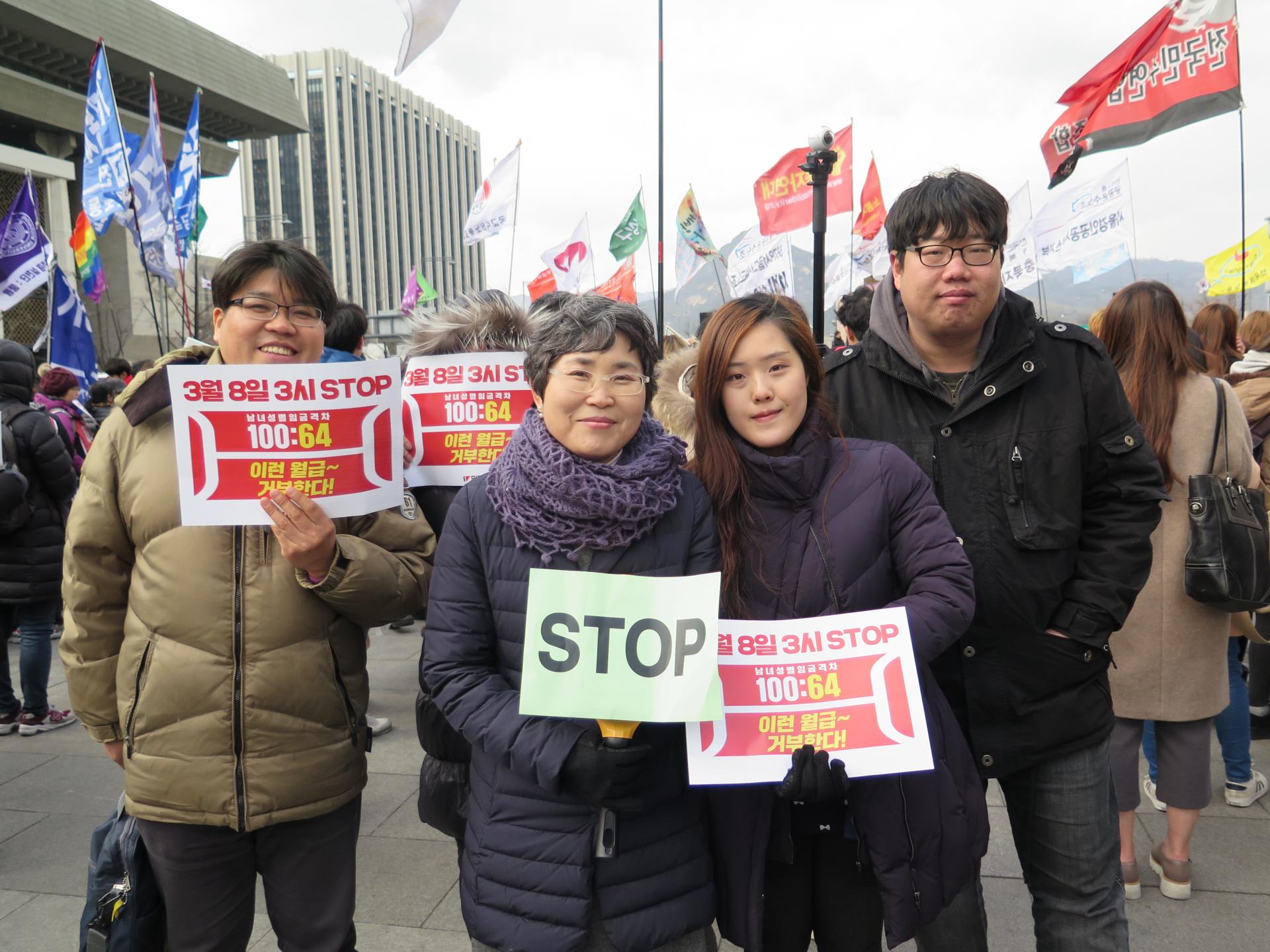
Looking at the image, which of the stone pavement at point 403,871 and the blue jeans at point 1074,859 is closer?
the blue jeans at point 1074,859

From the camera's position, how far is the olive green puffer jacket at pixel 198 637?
223 centimetres

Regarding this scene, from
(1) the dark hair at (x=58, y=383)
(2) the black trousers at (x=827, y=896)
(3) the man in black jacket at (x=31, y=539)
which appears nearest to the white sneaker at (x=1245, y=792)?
(2) the black trousers at (x=827, y=896)

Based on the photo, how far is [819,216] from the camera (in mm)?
5871

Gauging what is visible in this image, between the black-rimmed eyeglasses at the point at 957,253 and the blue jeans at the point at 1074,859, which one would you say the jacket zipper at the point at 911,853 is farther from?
the black-rimmed eyeglasses at the point at 957,253

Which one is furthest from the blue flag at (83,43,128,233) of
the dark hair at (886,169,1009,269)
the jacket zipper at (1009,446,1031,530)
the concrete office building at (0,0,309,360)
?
the concrete office building at (0,0,309,360)

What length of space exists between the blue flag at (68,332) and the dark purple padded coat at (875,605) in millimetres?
9476

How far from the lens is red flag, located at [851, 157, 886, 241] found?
1576cm

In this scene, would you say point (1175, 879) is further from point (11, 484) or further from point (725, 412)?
point (11, 484)

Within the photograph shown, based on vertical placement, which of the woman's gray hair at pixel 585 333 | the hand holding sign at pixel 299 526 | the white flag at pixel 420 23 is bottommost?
the hand holding sign at pixel 299 526

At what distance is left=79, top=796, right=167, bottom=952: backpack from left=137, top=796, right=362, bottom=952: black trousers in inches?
1.5

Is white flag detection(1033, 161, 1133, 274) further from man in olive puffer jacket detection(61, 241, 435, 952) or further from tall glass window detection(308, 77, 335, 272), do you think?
tall glass window detection(308, 77, 335, 272)

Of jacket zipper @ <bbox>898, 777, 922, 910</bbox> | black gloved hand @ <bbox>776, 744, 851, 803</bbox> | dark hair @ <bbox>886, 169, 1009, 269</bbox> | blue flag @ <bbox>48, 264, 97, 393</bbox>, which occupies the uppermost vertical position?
blue flag @ <bbox>48, 264, 97, 393</bbox>

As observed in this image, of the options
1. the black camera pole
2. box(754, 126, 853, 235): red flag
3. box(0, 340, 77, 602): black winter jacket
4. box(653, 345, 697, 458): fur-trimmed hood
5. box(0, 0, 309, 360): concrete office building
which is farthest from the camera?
box(0, 0, 309, 360): concrete office building

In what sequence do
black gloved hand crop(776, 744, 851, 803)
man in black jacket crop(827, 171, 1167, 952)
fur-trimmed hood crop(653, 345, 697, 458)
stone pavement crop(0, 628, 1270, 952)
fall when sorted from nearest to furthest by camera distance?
black gloved hand crop(776, 744, 851, 803), man in black jacket crop(827, 171, 1167, 952), fur-trimmed hood crop(653, 345, 697, 458), stone pavement crop(0, 628, 1270, 952)
